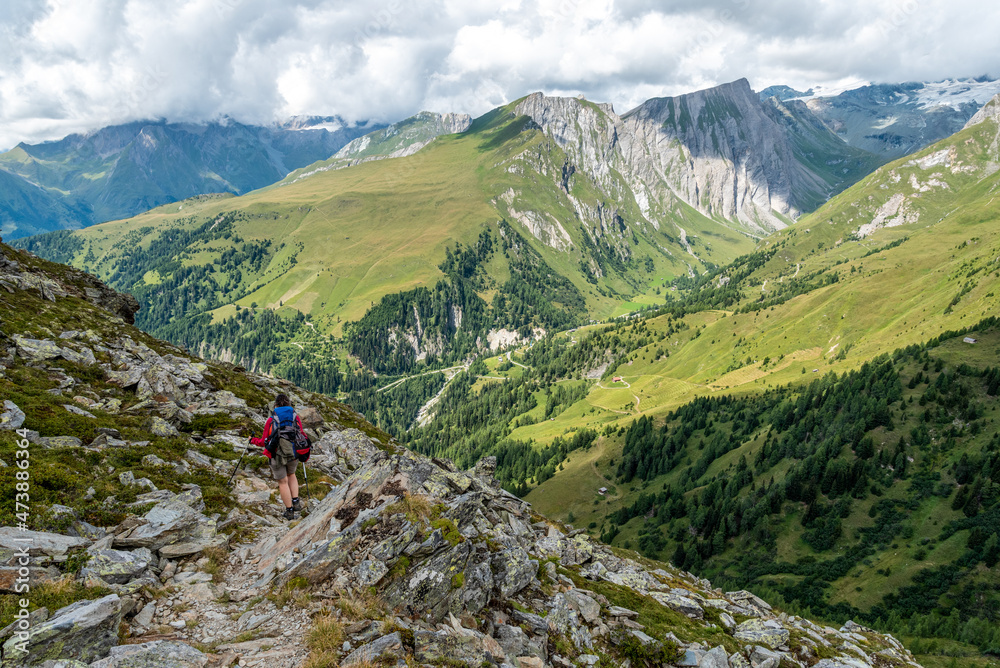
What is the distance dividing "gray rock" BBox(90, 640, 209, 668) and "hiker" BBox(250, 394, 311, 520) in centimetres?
1020

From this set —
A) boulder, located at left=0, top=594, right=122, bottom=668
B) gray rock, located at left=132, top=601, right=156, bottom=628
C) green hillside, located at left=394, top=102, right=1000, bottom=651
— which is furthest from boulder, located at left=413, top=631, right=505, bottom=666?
green hillside, located at left=394, top=102, right=1000, bottom=651

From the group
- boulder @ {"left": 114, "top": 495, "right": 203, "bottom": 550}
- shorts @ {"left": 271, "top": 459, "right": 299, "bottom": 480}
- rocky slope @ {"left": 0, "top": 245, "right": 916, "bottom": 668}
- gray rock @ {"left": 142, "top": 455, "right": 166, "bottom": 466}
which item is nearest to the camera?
rocky slope @ {"left": 0, "top": 245, "right": 916, "bottom": 668}

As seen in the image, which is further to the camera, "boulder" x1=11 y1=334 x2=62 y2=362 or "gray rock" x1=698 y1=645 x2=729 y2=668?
"boulder" x1=11 y1=334 x2=62 y2=362

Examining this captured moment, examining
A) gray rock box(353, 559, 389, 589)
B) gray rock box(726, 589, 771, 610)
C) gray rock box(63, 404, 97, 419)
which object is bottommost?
gray rock box(726, 589, 771, 610)

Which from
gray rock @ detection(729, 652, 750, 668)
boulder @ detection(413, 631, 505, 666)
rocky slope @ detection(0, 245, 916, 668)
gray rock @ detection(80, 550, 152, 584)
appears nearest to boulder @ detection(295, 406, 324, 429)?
rocky slope @ detection(0, 245, 916, 668)

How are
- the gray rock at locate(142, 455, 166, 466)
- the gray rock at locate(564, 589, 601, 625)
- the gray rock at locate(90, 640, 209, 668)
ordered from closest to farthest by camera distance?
the gray rock at locate(90, 640, 209, 668) < the gray rock at locate(564, 589, 601, 625) < the gray rock at locate(142, 455, 166, 466)

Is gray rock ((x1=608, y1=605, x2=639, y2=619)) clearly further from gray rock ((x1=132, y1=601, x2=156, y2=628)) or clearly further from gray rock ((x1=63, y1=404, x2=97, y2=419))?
gray rock ((x1=63, y1=404, x2=97, y2=419))

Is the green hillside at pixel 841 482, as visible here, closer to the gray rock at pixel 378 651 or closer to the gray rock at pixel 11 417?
the gray rock at pixel 378 651

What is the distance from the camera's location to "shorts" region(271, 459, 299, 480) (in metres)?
23.2

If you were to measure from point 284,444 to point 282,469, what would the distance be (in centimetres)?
162

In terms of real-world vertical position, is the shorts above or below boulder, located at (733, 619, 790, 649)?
above

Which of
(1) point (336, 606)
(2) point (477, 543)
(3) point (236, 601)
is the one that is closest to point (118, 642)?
(3) point (236, 601)

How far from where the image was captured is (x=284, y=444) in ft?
75.0

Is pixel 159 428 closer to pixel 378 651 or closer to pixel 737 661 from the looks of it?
pixel 378 651
